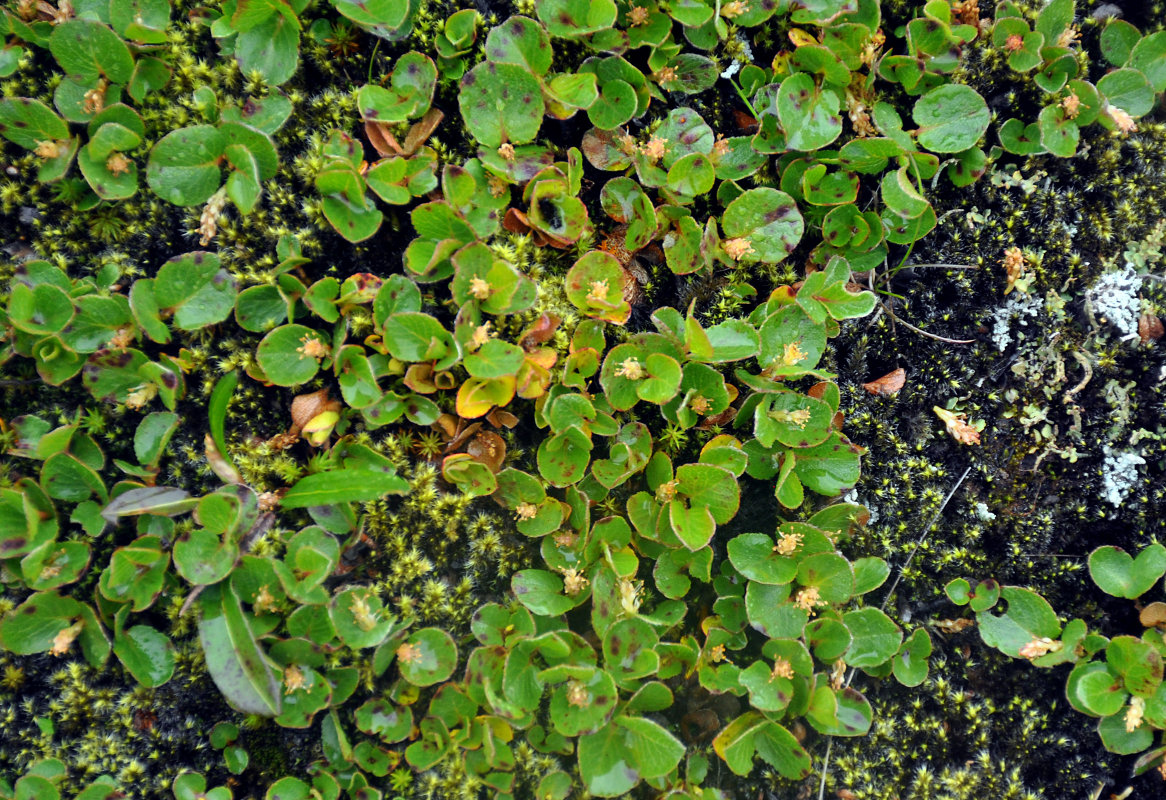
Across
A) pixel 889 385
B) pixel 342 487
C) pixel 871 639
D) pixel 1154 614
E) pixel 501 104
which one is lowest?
pixel 871 639

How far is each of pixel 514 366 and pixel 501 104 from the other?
95 centimetres

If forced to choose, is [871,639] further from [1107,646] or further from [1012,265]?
[1012,265]

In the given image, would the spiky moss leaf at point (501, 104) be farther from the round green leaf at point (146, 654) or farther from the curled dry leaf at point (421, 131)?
the round green leaf at point (146, 654)

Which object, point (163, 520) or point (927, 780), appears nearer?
point (163, 520)

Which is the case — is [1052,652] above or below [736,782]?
above

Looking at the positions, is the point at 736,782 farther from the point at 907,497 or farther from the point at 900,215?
the point at 900,215

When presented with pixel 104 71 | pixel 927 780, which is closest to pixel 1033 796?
pixel 927 780

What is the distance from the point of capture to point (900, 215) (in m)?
2.48

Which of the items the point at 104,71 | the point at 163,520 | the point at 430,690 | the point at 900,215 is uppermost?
the point at 104,71

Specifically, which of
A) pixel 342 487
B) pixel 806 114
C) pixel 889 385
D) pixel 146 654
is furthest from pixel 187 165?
pixel 889 385

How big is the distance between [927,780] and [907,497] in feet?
3.25

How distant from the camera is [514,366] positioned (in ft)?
7.27

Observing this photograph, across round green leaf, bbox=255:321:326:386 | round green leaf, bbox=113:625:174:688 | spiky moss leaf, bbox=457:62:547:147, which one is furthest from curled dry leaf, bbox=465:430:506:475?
round green leaf, bbox=113:625:174:688

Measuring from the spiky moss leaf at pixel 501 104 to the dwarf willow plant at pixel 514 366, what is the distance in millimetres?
11
